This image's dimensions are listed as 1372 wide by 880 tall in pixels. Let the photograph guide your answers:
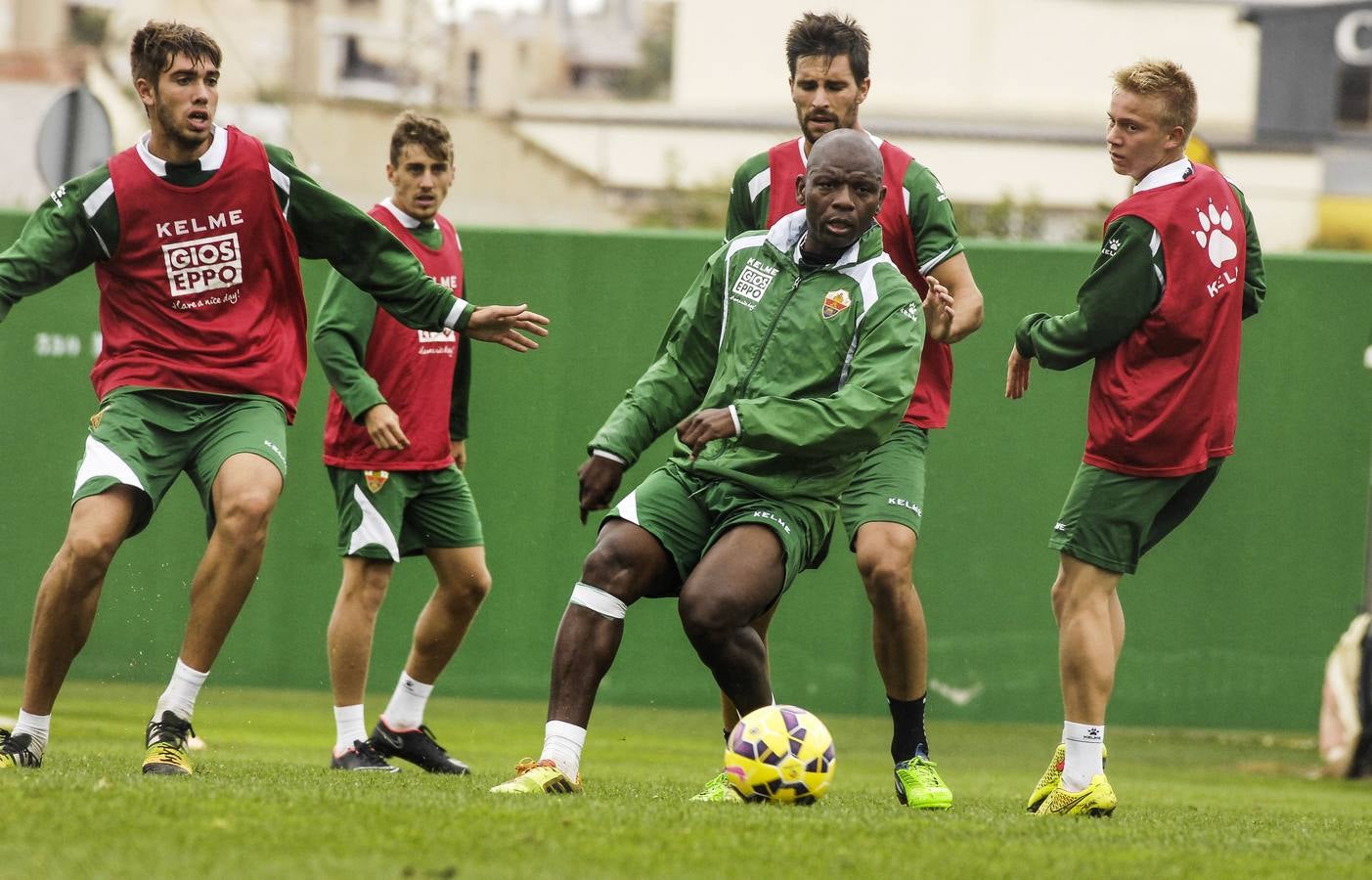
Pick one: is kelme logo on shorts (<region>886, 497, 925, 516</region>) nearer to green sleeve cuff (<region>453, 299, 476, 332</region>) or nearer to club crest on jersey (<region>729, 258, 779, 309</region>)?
club crest on jersey (<region>729, 258, 779, 309</region>)

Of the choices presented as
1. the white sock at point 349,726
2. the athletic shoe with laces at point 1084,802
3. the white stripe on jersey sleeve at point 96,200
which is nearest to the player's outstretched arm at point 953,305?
the athletic shoe with laces at point 1084,802

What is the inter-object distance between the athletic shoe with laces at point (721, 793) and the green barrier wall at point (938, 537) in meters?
4.57

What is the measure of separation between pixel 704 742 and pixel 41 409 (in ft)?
14.3

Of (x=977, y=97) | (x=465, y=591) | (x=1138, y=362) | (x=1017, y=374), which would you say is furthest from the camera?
(x=977, y=97)

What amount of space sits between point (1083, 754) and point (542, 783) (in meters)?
1.94

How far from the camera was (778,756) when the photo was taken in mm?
5551

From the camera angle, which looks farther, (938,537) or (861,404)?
(938,537)

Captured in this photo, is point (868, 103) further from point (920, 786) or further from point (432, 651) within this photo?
point (920, 786)

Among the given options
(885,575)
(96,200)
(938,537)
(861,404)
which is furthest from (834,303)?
(938,537)

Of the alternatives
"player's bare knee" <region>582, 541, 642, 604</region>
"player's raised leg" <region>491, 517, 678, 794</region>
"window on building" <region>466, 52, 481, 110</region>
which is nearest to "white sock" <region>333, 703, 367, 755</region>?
"player's raised leg" <region>491, 517, 678, 794</region>

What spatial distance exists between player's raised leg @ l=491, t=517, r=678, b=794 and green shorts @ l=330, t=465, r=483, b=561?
2116 millimetres

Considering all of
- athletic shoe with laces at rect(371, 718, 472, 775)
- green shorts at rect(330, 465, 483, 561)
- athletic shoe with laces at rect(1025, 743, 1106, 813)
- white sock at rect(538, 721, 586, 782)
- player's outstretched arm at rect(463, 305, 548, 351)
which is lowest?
athletic shoe with laces at rect(371, 718, 472, 775)

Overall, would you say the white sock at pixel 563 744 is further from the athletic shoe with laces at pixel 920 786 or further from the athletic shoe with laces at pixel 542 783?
the athletic shoe with laces at pixel 920 786

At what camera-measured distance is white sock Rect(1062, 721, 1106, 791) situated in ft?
20.3
